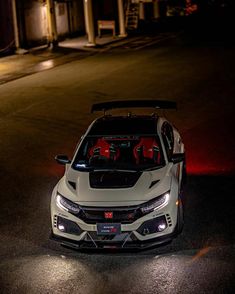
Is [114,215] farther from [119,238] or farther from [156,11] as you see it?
[156,11]

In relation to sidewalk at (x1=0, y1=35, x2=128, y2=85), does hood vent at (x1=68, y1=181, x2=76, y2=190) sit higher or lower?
higher

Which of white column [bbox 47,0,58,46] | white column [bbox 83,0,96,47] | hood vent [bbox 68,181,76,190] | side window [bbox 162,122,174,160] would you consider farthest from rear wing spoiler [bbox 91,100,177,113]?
white column [bbox 47,0,58,46]

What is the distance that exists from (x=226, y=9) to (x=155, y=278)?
58626 millimetres

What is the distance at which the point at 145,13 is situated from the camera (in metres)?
53.8

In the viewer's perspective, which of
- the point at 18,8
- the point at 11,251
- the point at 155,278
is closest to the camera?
the point at 155,278

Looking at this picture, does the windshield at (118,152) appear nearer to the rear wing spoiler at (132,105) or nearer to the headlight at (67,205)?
the headlight at (67,205)

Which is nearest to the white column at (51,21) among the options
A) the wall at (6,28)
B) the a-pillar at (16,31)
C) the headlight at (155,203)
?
the a-pillar at (16,31)

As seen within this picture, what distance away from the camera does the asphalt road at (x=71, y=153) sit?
27.6ft

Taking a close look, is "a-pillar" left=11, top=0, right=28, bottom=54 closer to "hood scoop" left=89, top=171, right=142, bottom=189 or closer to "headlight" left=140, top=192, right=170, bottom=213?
"hood scoop" left=89, top=171, right=142, bottom=189

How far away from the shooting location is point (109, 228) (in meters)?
8.66

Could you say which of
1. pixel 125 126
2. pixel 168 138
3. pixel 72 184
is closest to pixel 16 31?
pixel 168 138

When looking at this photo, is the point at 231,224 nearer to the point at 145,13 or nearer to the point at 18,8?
the point at 18,8

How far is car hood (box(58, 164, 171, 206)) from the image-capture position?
885 centimetres

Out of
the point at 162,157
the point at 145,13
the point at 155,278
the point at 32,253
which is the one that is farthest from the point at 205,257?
the point at 145,13
